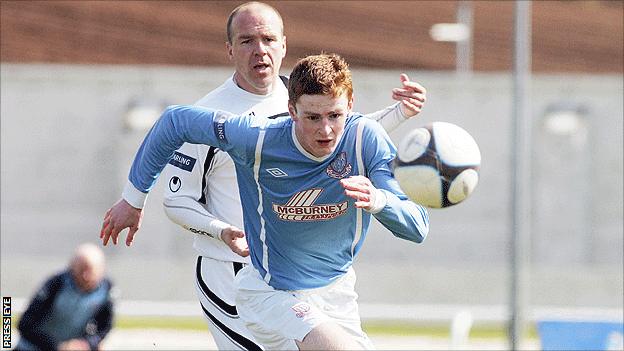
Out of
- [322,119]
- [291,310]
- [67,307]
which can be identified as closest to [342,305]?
[291,310]

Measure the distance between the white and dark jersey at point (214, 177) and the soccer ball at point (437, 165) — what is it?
0.76m

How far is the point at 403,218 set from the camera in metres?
5.42

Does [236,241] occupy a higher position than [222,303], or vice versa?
[236,241]

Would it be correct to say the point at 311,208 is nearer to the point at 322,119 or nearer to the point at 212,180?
the point at 322,119

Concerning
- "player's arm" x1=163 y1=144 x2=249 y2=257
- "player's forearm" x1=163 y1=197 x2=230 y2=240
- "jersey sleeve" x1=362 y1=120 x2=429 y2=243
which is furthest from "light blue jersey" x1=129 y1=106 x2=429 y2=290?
"player's arm" x1=163 y1=144 x2=249 y2=257

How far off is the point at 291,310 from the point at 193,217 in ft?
3.49

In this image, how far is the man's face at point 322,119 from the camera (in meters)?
5.50

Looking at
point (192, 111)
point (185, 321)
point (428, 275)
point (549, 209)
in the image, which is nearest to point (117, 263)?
point (185, 321)

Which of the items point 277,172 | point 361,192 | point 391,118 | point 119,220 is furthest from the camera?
point 391,118

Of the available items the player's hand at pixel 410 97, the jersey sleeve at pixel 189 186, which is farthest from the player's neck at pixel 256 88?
the player's hand at pixel 410 97

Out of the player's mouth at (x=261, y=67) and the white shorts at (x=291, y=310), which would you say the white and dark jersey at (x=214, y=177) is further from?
the white shorts at (x=291, y=310)

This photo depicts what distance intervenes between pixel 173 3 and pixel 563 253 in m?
8.52

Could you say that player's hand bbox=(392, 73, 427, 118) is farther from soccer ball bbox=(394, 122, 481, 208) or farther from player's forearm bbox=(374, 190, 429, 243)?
player's forearm bbox=(374, 190, 429, 243)

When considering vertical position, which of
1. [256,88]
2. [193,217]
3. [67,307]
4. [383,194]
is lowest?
[67,307]
